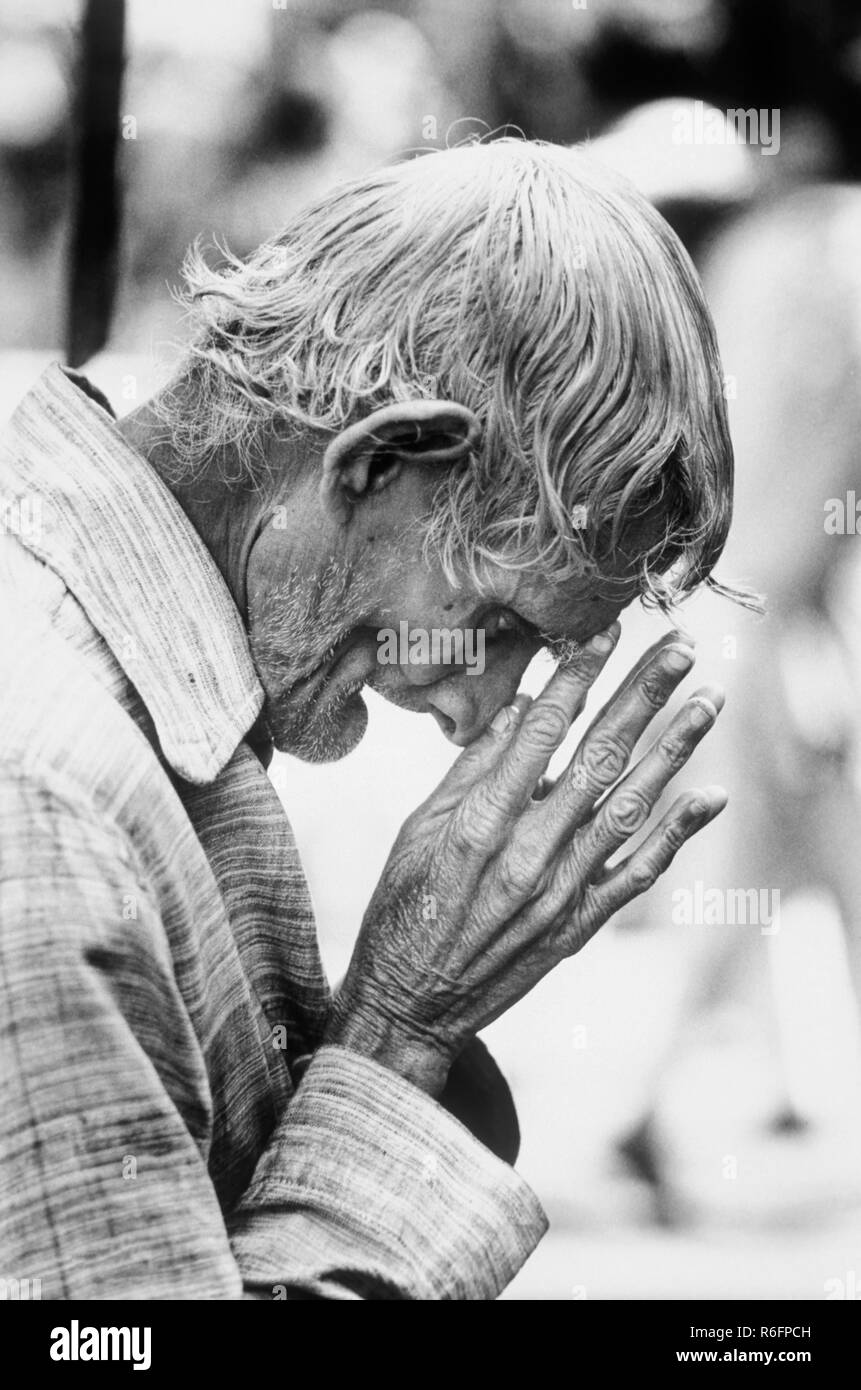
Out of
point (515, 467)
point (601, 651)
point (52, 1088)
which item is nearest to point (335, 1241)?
point (52, 1088)

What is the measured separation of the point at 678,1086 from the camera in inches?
67.7

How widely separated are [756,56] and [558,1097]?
4.06 ft

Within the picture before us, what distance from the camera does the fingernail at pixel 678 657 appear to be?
150 centimetres

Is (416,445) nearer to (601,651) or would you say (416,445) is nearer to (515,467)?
(515,467)

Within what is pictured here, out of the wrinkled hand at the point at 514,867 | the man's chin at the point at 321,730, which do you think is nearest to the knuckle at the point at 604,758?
the wrinkled hand at the point at 514,867

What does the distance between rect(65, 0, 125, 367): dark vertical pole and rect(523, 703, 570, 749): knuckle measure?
672 millimetres

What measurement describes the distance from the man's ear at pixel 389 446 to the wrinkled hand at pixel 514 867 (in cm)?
26

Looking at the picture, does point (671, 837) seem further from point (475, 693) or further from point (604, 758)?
point (475, 693)

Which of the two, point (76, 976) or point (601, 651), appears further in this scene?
point (601, 651)

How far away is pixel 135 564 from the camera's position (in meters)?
1.38

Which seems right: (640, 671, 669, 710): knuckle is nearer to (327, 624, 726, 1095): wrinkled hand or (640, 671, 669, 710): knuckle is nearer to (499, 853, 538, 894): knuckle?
(327, 624, 726, 1095): wrinkled hand

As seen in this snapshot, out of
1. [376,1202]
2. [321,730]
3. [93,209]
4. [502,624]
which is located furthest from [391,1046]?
[93,209]

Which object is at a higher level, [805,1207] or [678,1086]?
[678,1086]

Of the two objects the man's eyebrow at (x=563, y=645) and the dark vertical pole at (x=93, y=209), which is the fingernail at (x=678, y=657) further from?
the dark vertical pole at (x=93, y=209)
